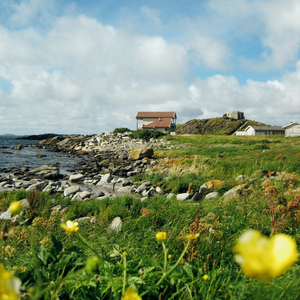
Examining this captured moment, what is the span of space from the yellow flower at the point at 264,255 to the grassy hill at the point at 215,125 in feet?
245

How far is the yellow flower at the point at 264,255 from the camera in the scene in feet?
1.84

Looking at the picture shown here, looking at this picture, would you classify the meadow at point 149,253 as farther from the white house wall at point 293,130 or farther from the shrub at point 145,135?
the white house wall at point 293,130

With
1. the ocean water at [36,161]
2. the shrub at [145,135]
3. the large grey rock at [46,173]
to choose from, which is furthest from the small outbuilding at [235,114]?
the large grey rock at [46,173]

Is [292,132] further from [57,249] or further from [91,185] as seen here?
[57,249]

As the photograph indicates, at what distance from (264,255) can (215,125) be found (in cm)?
8092

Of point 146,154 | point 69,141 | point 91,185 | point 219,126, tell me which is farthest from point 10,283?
point 219,126

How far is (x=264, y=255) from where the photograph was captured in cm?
59

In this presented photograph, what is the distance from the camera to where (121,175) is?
49.1ft

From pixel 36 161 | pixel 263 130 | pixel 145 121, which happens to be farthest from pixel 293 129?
pixel 36 161

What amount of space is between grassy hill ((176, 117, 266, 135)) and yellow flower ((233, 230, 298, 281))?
74.8 metres

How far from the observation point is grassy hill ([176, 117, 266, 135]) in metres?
73.5

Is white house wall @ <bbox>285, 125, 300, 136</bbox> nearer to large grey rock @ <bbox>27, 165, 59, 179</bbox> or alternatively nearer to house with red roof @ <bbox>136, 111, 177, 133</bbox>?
house with red roof @ <bbox>136, 111, 177, 133</bbox>

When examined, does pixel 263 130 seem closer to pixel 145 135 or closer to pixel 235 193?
pixel 145 135

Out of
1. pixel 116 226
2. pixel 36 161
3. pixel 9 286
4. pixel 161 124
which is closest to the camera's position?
pixel 9 286
